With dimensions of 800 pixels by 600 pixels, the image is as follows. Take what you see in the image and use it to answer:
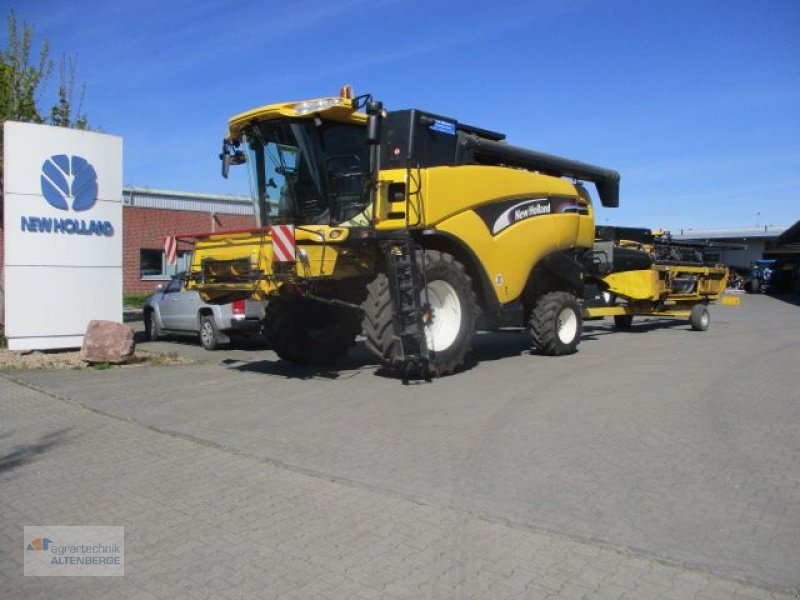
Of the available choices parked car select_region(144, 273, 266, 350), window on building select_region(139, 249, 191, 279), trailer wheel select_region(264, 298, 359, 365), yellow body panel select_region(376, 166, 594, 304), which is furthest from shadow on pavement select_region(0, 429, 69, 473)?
window on building select_region(139, 249, 191, 279)

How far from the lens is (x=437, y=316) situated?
33.1 ft

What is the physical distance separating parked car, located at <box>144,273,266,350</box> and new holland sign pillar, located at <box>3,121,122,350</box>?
156cm

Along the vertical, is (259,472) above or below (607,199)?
below

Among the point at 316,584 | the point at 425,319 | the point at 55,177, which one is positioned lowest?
the point at 316,584

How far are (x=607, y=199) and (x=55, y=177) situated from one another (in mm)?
11045

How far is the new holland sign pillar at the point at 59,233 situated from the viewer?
39.8 ft

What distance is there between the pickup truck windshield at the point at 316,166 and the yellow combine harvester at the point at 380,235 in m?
0.02

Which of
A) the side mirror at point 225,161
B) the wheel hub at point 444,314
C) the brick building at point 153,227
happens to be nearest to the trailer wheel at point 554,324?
the wheel hub at point 444,314

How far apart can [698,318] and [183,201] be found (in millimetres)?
25285

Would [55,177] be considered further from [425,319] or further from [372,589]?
[372,589]

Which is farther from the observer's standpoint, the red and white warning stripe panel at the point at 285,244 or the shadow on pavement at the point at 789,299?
the shadow on pavement at the point at 789,299

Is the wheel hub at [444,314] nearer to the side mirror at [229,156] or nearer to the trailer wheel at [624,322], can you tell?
the side mirror at [229,156]

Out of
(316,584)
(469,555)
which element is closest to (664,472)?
(469,555)

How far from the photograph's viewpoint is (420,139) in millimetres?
9844
